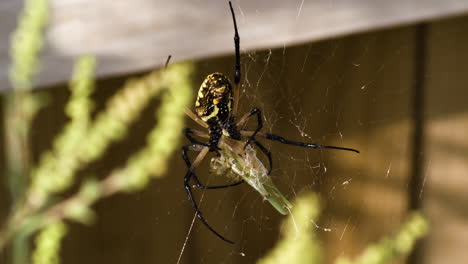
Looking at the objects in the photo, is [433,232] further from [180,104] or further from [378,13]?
[180,104]

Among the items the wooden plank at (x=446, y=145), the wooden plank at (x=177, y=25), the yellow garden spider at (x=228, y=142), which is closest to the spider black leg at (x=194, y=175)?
the yellow garden spider at (x=228, y=142)

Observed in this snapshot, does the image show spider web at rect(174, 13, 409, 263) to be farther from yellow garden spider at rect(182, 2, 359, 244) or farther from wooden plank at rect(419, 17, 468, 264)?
wooden plank at rect(419, 17, 468, 264)

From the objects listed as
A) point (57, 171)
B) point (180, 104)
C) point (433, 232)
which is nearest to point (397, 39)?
point (433, 232)

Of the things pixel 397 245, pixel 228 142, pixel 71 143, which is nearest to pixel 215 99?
pixel 228 142

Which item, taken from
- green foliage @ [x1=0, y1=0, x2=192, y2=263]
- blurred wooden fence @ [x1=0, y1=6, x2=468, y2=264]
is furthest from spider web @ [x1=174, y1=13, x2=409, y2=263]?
green foliage @ [x1=0, y1=0, x2=192, y2=263]

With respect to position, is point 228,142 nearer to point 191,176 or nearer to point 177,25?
point 191,176

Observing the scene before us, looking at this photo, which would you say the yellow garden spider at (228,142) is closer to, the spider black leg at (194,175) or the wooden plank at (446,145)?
the spider black leg at (194,175)
